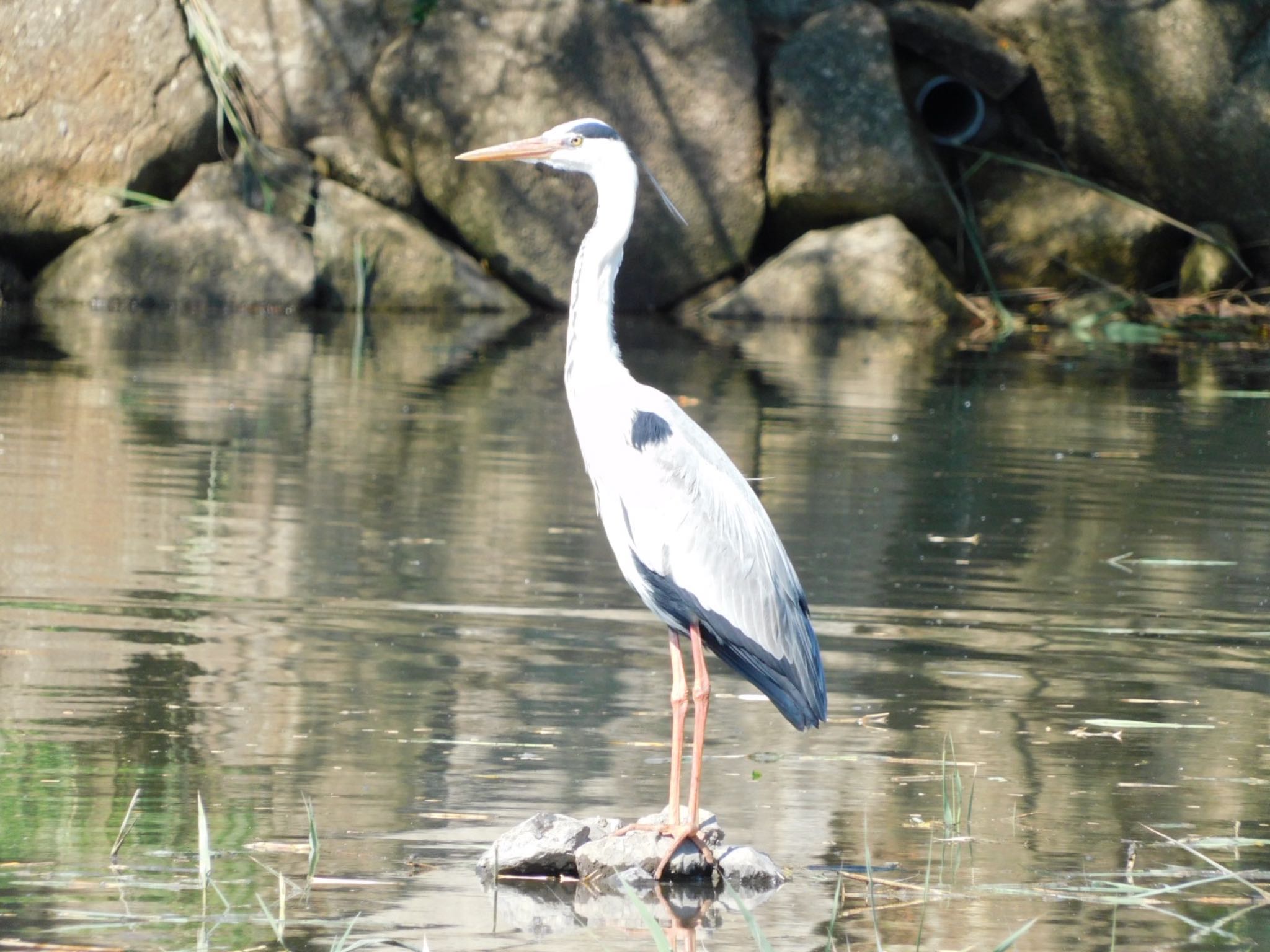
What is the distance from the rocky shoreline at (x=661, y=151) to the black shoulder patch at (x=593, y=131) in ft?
39.0

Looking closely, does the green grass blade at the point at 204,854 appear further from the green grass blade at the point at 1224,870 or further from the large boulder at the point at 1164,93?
the large boulder at the point at 1164,93

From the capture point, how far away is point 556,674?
18.7 feet

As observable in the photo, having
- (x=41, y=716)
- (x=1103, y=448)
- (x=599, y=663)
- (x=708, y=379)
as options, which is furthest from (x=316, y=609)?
(x=708, y=379)

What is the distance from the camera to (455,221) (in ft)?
58.0

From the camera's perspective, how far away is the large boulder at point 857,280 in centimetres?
1745

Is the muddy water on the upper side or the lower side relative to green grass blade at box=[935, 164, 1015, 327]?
lower

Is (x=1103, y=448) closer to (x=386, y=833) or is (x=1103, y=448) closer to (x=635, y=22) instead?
(x=386, y=833)

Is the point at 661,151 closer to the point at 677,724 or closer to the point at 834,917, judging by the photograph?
the point at 677,724

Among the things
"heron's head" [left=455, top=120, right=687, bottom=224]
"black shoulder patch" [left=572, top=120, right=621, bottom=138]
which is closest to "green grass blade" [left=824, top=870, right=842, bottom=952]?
"heron's head" [left=455, top=120, right=687, bottom=224]

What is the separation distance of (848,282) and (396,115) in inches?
163

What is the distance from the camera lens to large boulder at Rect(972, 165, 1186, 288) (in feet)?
60.1

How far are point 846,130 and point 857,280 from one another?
4.61ft

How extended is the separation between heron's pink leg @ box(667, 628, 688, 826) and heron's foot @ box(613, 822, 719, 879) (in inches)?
1.0

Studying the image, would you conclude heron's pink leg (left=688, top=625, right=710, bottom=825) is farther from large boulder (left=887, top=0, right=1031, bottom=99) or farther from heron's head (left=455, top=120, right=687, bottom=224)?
large boulder (left=887, top=0, right=1031, bottom=99)
